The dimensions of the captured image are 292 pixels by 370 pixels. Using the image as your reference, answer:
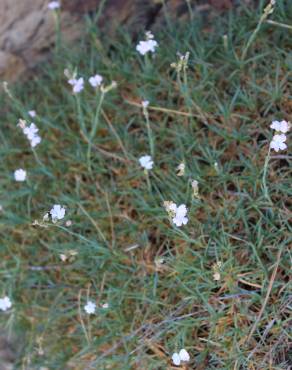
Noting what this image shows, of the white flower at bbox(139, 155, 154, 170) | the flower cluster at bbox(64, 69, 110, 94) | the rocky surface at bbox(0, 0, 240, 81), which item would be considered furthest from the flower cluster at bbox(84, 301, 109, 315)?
the rocky surface at bbox(0, 0, 240, 81)

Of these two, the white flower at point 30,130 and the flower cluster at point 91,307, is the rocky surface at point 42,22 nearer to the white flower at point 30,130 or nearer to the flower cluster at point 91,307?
the white flower at point 30,130

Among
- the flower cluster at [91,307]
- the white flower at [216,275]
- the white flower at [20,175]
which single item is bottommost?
the flower cluster at [91,307]

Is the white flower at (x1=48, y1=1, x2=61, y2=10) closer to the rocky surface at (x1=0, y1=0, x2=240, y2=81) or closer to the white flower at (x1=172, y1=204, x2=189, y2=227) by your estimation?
the rocky surface at (x1=0, y1=0, x2=240, y2=81)

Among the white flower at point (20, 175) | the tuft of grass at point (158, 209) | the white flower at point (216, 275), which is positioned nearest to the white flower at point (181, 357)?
the tuft of grass at point (158, 209)

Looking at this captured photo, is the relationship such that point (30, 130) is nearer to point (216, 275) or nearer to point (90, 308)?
point (90, 308)

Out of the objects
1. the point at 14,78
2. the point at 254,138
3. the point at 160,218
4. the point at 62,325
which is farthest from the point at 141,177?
the point at 14,78

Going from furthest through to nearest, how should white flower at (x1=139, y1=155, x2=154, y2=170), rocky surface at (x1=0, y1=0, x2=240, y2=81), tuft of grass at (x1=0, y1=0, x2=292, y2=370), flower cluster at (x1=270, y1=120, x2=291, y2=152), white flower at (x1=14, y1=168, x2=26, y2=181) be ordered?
rocky surface at (x1=0, y1=0, x2=240, y2=81) → white flower at (x1=14, y1=168, x2=26, y2=181) → white flower at (x1=139, y1=155, x2=154, y2=170) → tuft of grass at (x1=0, y1=0, x2=292, y2=370) → flower cluster at (x1=270, y1=120, x2=291, y2=152)

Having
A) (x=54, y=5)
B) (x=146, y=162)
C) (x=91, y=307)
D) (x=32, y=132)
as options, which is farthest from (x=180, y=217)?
(x=54, y=5)

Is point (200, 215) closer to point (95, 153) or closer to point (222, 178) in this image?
point (222, 178)
